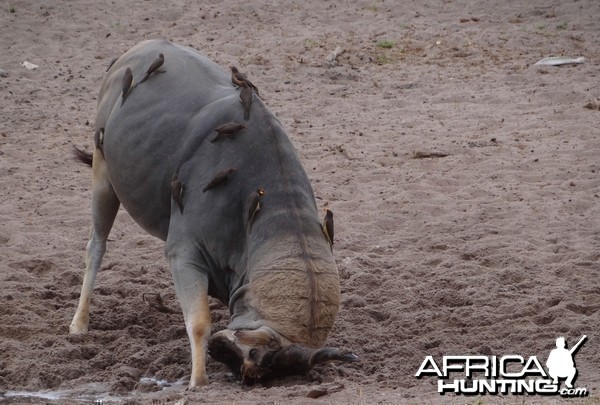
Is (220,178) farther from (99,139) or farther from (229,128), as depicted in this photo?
(99,139)

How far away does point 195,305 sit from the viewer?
20.5 ft

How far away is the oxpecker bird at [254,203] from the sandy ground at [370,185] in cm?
89

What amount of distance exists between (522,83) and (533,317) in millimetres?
6416

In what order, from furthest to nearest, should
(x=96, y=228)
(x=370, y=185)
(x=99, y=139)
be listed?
(x=370, y=185), (x=96, y=228), (x=99, y=139)

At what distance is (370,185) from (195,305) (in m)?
4.44

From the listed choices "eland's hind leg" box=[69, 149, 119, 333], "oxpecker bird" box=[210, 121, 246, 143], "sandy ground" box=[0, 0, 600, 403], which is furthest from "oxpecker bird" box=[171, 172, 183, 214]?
"eland's hind leg" box=[69, 149, 119, 333]

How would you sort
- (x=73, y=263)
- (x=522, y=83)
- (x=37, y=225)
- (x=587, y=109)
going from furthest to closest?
(x=522, y=83) < (x=587, y=109) < (x=37, y=225) < (x=73, y=263)

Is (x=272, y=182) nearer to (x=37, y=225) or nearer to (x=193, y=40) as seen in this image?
(x=37, y=225)

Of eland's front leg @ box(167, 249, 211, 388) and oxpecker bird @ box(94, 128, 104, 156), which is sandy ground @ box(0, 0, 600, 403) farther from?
oxpecker bird @ box(94, 128, 104, 156)

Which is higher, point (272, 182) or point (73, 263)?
point (272, 182)

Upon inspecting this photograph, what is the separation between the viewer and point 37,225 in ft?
31.6

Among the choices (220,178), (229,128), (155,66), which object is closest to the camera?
(220,178)

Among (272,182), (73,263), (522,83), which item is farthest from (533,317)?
(522,83)

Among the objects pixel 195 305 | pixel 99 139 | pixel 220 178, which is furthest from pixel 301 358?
pixel 99 139
